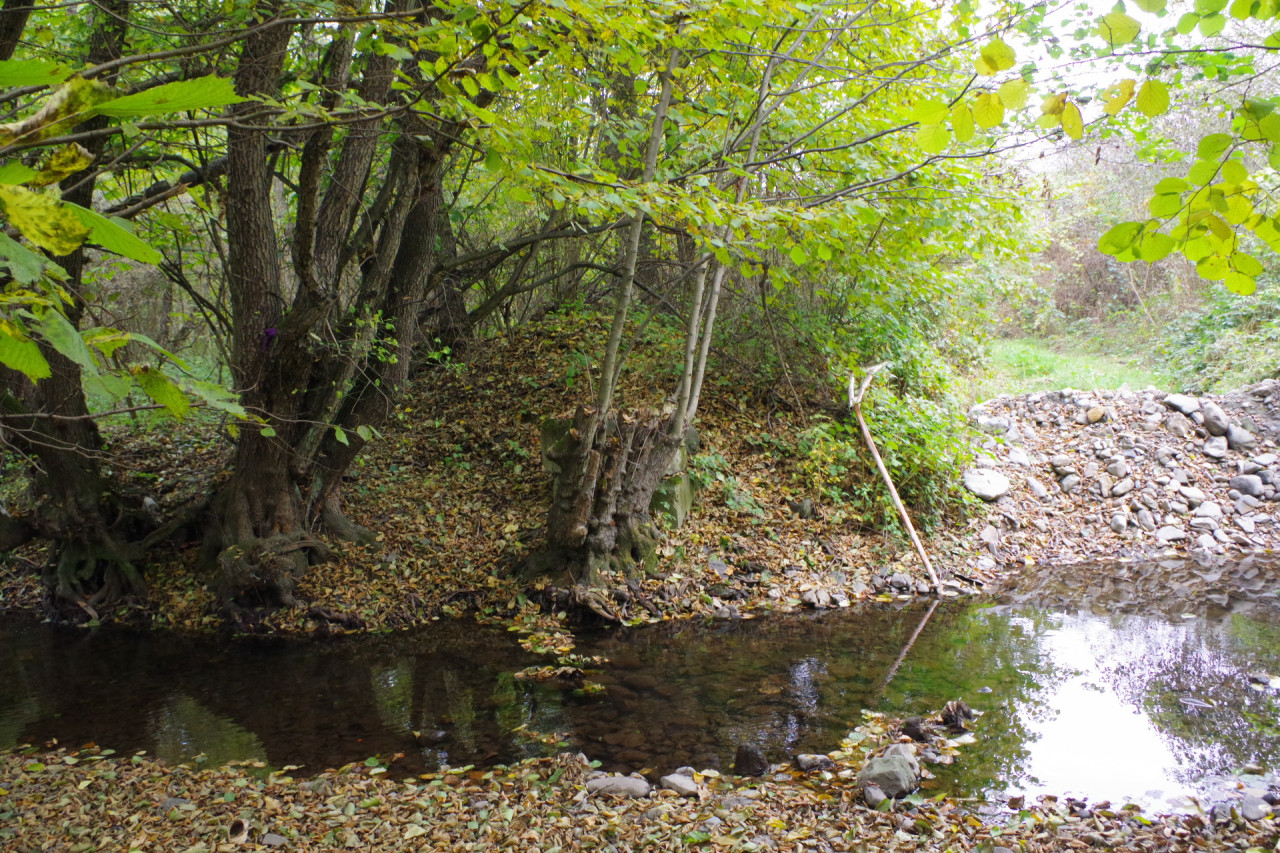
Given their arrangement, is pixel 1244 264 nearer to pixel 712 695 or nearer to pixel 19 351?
pixel 19 351

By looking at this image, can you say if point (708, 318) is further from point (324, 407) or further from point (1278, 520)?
point (1278, 520)

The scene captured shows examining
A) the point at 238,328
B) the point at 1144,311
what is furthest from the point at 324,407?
the point at 1144,311

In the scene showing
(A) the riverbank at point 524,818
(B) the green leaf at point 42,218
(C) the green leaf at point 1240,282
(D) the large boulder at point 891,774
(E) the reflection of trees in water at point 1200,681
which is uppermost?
(C) the green leaf at point 1240,282

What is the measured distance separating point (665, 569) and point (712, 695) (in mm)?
2232

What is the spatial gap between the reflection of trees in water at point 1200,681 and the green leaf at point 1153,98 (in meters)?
3.65

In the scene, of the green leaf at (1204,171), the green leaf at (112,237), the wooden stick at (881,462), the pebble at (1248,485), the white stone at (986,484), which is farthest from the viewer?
the pebble at (1248,485)

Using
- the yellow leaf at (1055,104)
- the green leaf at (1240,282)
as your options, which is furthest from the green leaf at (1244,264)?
the yellow leaf at (1055,104)

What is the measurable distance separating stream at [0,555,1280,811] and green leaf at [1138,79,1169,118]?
315cm

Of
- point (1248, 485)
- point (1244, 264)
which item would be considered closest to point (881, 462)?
point (1248, 485)

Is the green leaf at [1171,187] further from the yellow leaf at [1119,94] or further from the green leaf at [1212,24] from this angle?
the green leaf at [1212,24]

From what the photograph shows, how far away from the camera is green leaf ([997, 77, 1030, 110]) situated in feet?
4.54

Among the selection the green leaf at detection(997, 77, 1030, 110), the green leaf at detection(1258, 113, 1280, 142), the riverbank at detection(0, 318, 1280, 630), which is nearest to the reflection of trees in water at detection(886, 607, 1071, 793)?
the riverbank at detection(0, 318, 1280, 630)

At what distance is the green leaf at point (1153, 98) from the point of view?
1421 mm

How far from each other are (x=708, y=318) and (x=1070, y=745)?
4.65 metres
